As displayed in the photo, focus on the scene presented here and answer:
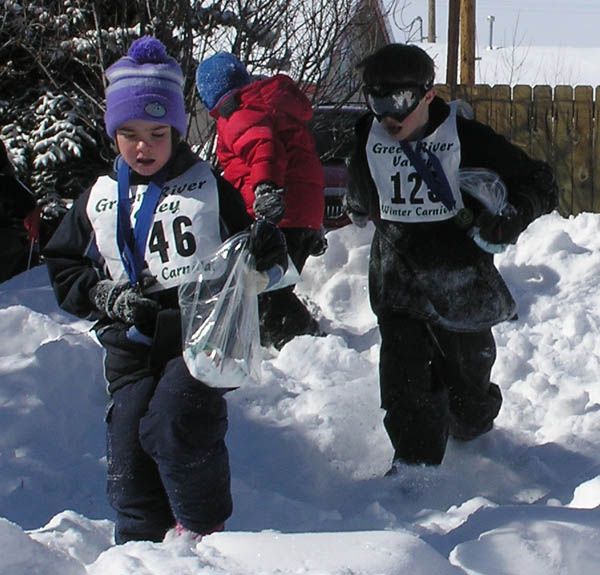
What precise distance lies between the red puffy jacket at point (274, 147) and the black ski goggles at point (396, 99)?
1.43 meters

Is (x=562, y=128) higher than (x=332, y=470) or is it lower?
higher

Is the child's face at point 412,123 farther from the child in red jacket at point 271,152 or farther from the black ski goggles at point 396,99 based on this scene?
the child in red jacket at point 271,152

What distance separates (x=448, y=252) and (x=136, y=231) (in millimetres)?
1415

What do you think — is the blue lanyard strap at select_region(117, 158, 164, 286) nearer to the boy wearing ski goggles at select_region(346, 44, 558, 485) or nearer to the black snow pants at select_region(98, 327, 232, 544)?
the black snow pants at select_region(98, 327, 232, 544)

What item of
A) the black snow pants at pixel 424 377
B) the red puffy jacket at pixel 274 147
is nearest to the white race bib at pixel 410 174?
the black snow pants at pixel 424 377

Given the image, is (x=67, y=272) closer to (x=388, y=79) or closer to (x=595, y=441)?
(x=388, y=79)

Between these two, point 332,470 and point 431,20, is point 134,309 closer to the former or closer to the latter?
point 332,470

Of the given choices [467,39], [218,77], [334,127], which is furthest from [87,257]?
[467,39]

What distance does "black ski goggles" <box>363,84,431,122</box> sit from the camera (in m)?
4.21

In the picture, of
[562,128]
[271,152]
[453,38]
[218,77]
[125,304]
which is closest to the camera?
[125,304]

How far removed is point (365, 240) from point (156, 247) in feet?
14.4

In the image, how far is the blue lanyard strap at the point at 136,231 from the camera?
11.5 feet

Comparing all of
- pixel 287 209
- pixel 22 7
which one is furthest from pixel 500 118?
pixel 287 209

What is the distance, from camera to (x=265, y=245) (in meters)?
3.43
